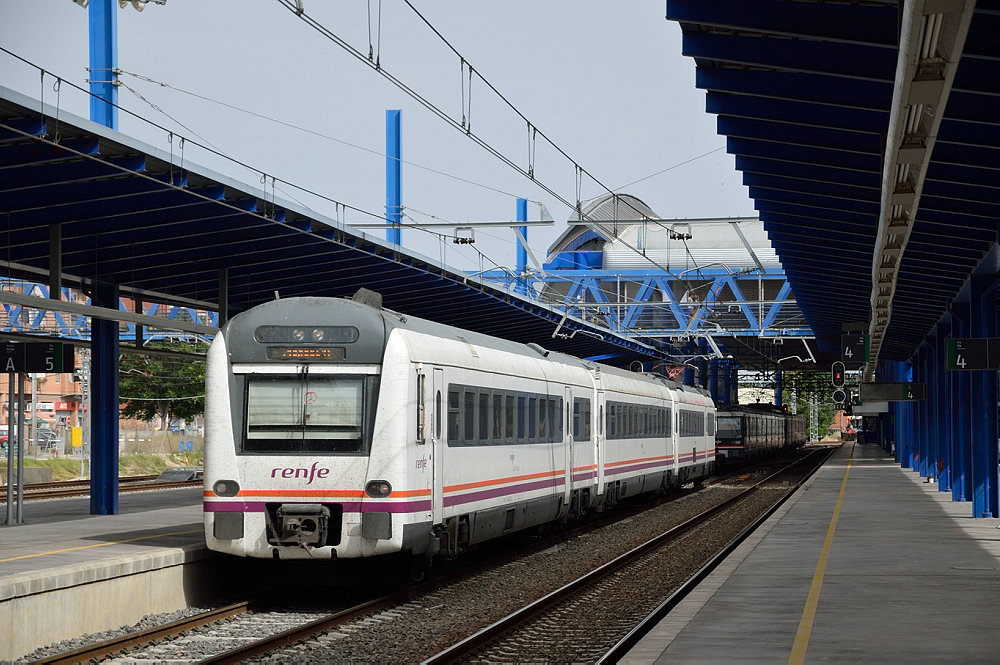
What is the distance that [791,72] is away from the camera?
12.4 meters

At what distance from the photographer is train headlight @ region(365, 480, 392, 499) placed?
13.3 meters

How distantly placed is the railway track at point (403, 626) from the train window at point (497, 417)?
166 cm

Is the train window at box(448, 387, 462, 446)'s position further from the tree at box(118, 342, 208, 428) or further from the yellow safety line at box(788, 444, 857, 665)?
the tree at box(118, 342, 208, 428)

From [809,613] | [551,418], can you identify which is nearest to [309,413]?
[809,613]

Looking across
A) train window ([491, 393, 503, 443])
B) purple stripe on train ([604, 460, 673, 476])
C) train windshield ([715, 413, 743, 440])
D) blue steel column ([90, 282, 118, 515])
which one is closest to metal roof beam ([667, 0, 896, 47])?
train window ([491, 393, 503, 443])

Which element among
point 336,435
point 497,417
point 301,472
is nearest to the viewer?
point 301,472

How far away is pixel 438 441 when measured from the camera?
14.5 m

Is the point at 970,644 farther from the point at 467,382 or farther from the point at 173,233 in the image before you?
the point at 173,233

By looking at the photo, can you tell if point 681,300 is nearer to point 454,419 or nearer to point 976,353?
Result: point 976,353

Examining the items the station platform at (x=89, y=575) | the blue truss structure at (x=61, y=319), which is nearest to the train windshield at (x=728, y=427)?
the blue truss structure at (x=61, y=319)

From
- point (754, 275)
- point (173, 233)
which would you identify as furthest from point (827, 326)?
point (173, 233)

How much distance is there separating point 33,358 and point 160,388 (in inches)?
2136

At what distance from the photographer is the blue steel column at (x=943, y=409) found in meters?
30.4

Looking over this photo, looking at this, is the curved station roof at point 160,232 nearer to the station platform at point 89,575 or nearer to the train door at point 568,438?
the station platform at point 89,575
